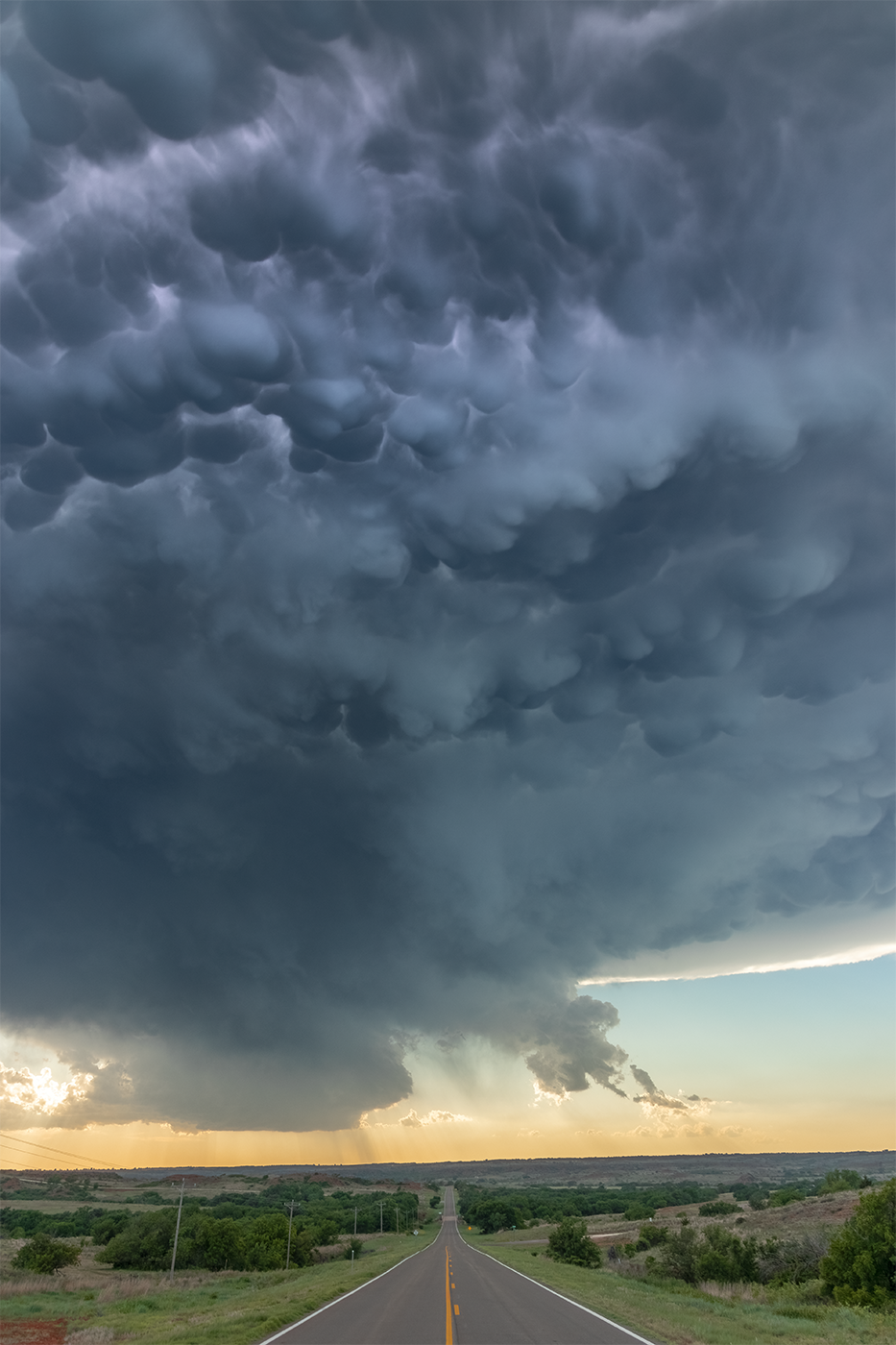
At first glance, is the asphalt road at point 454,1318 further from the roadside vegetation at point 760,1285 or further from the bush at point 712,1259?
the bush at point 712,1259

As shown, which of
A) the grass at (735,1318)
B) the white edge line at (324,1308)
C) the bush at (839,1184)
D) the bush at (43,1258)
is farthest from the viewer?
the bush at (839,1184)

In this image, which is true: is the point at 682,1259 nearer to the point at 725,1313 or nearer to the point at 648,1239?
the point at 725,1313

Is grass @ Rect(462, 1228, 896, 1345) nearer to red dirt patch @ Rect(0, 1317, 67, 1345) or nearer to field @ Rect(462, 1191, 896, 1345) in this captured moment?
field @ Rect(462, 1191, 896, 1345)

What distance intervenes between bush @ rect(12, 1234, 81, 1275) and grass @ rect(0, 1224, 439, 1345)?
5.68ft

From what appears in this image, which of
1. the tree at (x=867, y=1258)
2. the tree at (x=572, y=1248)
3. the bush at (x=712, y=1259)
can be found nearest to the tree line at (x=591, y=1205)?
the tree at (x=572, y=1248)

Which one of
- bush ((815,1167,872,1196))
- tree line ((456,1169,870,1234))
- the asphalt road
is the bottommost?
tree line ((456,1169,870,1234))

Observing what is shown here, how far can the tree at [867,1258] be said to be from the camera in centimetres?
3581

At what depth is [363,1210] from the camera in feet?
562

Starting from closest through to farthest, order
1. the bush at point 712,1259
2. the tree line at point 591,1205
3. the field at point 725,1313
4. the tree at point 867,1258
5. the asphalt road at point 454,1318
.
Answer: the asphalt road at point 454,1318
the field at point 725,1313
the tree at point 867,1258
the bush at point 712,1259
the tree line at point 591,1205

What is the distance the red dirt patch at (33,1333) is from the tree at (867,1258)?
33718 mm

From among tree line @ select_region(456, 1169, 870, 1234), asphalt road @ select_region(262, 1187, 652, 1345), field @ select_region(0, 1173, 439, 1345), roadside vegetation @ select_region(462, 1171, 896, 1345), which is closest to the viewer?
asphalt road @ select_region(262, 1187, 652, 1345)

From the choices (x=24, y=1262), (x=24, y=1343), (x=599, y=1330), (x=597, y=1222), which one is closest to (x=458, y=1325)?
(x=599, y=1330)

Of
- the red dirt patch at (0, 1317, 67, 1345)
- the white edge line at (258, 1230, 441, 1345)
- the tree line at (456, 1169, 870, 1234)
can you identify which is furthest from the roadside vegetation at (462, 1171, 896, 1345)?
the tree line at (456, 1169, 870, 1234)

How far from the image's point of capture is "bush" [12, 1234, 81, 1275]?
2781 inches
